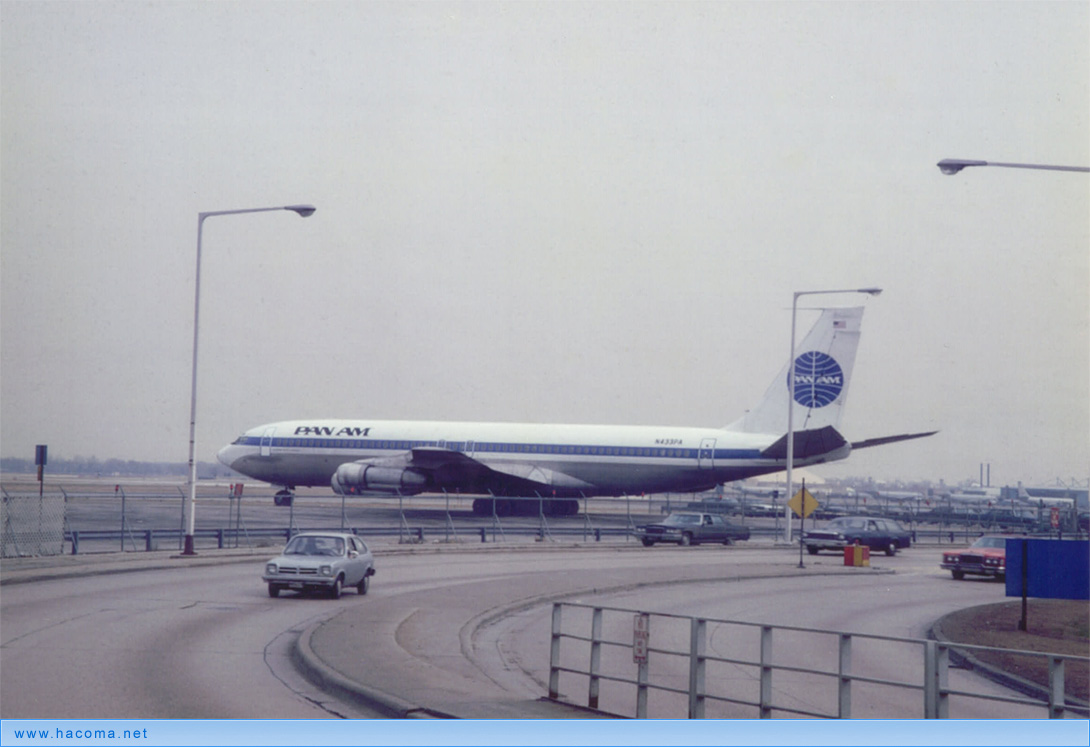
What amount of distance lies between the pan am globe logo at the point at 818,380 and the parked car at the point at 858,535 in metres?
8.76

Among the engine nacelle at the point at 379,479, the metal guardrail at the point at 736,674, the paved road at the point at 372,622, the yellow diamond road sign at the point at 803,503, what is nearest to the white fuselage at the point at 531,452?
the engine nacelle at the point at 379,479

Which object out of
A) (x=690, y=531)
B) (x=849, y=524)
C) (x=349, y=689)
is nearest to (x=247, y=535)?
(x=690, y=531)

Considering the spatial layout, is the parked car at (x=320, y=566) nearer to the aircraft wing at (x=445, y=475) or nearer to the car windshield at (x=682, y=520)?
the car windshield at (x=682, y=520)

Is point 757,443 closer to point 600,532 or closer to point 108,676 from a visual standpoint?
point 600,532

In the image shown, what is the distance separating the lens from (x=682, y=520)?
47.0m

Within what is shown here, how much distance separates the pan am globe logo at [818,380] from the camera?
5428 cm

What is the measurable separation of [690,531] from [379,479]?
14.3 metres

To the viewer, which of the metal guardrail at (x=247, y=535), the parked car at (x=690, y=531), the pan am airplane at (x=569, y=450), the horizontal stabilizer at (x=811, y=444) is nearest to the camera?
the metal guardrail at (x=247, y=535)

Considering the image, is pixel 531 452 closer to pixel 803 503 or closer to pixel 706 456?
pixel 706 456

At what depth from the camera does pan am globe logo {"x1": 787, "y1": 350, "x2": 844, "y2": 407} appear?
54.3m

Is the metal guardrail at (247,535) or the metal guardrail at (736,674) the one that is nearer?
the metal guardrail at (736,674)

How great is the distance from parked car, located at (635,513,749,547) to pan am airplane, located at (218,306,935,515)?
4.54 m

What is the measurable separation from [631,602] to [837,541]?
21719mm

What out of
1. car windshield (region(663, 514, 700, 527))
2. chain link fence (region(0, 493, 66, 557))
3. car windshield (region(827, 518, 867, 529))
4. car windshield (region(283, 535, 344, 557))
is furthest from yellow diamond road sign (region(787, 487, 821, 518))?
chain link fence (region(0, 493, 66, 557))
